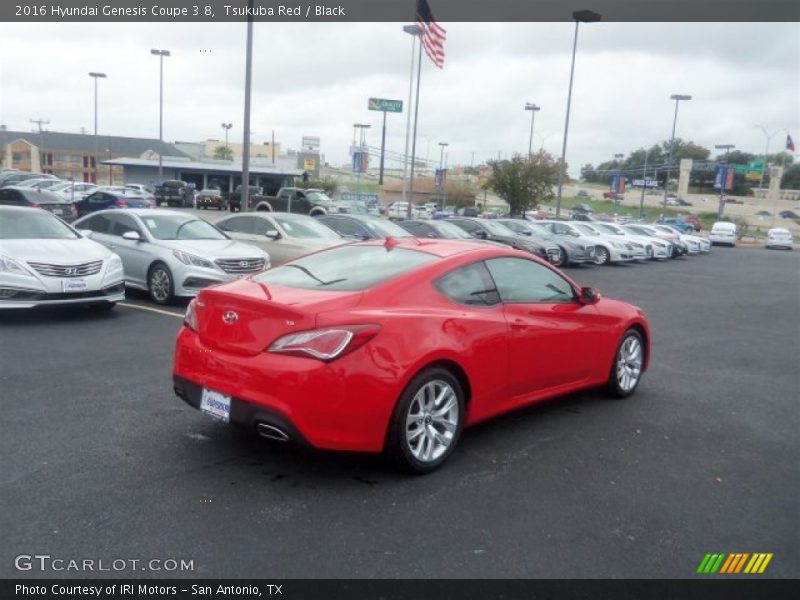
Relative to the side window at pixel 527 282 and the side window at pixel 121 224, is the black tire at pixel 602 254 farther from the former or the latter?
the side window at pixel 527 282

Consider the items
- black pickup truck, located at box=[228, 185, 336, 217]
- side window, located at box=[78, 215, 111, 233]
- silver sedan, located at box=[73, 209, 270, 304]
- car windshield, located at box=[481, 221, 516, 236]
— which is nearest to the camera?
silver sedan, located at box=[73, 209, 270, 304]

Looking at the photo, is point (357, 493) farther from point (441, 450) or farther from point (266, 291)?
point (266, 291)

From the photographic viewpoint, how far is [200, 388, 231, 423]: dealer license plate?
429 cm

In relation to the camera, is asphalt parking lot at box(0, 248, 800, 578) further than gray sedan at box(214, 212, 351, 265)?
No

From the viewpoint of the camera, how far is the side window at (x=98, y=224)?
11.7 metres

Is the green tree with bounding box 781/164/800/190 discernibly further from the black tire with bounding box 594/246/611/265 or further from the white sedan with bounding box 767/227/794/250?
the black tire with bounding box 594/246/611/265

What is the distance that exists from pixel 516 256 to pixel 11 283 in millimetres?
6329

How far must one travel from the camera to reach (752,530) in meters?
3.99

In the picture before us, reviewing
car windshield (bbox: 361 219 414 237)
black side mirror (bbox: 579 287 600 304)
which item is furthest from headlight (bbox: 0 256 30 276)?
car windshield (bbox: 361 219 414 237)

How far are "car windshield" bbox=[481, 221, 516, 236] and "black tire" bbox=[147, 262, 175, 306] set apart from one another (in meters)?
13.8

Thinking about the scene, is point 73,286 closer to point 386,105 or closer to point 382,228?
point 382,228

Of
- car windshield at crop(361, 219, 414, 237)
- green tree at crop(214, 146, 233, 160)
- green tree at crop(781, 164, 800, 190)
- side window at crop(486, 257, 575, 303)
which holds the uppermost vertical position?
green tree at crop(781, 164, 800, 190)

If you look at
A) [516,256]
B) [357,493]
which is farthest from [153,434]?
[516,256]

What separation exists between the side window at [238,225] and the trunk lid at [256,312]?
33.4 feet
